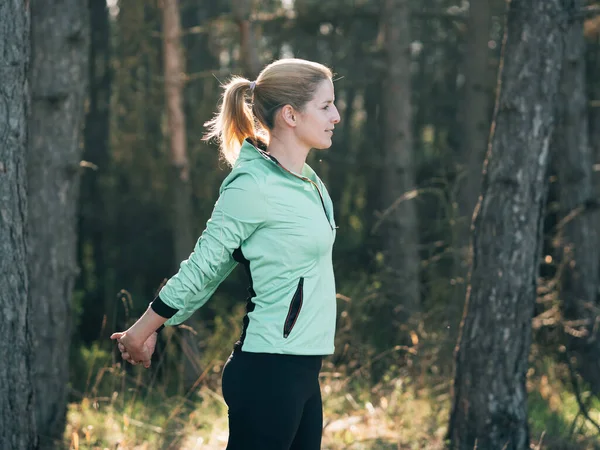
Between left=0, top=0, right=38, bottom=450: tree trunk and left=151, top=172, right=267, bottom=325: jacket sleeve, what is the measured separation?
94 centimetres

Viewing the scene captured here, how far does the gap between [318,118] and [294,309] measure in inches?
28.6

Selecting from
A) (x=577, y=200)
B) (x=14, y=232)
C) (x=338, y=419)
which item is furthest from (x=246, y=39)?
(x=14, y=232)

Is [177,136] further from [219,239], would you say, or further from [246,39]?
[219,239]

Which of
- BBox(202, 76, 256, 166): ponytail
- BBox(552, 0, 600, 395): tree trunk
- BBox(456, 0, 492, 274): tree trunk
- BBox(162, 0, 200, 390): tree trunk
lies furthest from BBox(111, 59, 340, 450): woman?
→ BBox(162, 0, 200, 390): tree trunk

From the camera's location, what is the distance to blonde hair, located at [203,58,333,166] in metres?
3.12

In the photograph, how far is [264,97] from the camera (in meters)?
3.20

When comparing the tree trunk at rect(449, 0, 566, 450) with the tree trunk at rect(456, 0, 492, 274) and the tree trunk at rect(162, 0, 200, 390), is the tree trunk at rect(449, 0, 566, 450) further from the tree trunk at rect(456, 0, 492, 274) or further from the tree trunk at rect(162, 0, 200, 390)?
the tree trunk at rect(162, 0, 200, 390)

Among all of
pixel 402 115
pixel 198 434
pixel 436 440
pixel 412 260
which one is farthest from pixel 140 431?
pixel 402 115

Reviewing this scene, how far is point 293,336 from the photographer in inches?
116

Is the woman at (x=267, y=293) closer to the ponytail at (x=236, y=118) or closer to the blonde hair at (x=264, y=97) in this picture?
the blonde hair at (x=264, y=97)

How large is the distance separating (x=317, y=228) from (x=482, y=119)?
8867 millimetres

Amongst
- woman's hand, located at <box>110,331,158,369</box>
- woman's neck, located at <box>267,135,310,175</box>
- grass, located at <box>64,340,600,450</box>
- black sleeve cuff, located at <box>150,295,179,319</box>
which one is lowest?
grass, located at <box>64,340,600,450</box>

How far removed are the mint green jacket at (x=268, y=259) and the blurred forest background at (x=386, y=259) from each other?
70 cm

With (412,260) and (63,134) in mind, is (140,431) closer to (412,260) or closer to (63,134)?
(63,134)
